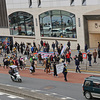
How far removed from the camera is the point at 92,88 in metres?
18.0

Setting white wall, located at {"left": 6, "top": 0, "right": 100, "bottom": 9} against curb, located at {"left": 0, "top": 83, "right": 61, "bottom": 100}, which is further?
white wall, located at {"left": 6, "top": 0, "right": 100, "bottom": 9}

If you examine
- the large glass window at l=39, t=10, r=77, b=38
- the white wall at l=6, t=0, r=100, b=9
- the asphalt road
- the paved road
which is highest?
the white wall at l=6, t=0, r=100, b=9

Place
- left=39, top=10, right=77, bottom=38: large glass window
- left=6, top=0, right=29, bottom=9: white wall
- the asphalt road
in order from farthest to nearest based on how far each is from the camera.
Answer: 1. left=6, top=0, right=29, bottom=9: white wall
2. left=39, top=10, right=77, bottom=38: large glass window
3. the asphalt road

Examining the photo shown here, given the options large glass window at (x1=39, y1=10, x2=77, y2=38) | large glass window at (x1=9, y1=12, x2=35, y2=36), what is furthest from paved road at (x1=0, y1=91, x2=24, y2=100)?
large glass window at (x1=9, y1=12, x2=35, y2=36)

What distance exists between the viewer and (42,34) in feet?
151

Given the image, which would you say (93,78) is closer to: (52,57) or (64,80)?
(64,80)

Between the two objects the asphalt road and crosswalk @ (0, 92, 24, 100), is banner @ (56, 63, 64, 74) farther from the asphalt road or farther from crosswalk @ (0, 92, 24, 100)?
crosswalk @ (0, 92, 24, 100)

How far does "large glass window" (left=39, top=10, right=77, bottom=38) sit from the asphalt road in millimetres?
16574

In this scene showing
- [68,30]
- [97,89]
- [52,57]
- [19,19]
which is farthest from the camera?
[19,19]

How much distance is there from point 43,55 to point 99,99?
1646 centimetres

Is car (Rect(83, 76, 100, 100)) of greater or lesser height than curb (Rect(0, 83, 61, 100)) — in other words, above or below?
above

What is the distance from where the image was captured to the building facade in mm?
39500

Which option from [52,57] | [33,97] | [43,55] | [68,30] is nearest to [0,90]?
[33,97]

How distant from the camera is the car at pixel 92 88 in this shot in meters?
17.7
